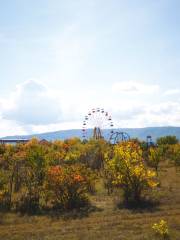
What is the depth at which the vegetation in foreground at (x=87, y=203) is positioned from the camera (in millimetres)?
26797

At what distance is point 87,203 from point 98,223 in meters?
7.16

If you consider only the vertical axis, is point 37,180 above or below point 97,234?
above

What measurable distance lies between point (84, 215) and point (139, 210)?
536 centimetres

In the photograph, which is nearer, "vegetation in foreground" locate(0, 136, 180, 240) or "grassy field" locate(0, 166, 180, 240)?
"grassy field" locate(0, 166, 180, 240)

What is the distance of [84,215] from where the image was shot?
32.4 meters

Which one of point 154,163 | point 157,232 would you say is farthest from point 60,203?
point 154,163

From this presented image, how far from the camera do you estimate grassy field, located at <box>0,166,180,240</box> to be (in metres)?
25.8

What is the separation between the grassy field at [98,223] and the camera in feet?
84.7

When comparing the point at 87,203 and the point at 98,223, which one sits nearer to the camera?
the point at 98,223

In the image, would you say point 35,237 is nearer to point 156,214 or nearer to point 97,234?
point 97,234

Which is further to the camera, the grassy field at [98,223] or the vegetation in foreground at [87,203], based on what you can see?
the vegetation in foreground at [87,203]

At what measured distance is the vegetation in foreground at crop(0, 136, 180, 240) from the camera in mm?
26797

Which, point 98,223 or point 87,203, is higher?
point 87,203

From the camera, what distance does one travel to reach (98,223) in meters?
29.3
